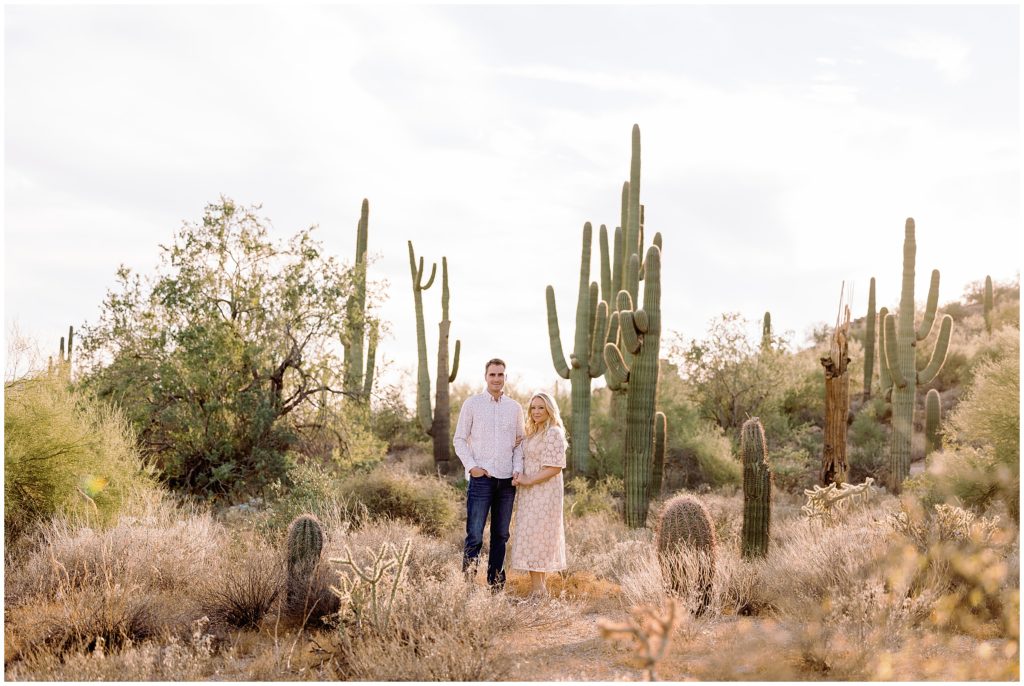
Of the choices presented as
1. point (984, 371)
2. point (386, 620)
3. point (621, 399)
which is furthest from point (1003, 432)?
point (621, 399)

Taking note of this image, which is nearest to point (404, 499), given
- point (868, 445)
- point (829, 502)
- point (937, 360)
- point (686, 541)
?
point (686, 541)

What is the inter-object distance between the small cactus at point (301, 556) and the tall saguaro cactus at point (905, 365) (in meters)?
12.5

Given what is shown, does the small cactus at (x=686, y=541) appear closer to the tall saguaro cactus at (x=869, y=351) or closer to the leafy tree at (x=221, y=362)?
the leafy tree at (x=221, y=362)

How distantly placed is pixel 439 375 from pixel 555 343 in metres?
3.30

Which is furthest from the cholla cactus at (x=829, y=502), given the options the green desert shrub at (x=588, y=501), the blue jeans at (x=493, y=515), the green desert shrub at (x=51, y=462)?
the green desert shrub at (x=51, y=462)

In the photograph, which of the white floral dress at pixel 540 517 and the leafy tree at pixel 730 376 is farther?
the leafy tree at pixel 730 376

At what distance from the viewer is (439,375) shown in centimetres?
2019

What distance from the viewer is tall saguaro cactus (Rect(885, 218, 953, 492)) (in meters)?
16.5

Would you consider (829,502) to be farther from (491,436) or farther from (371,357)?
(371,357)

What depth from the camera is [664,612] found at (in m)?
6.42

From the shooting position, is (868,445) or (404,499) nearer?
(404,499)

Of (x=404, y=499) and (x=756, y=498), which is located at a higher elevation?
(x=756, y=498)

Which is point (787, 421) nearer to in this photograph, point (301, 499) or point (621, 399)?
point (621, 399)

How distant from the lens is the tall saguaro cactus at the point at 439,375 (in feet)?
65.4
